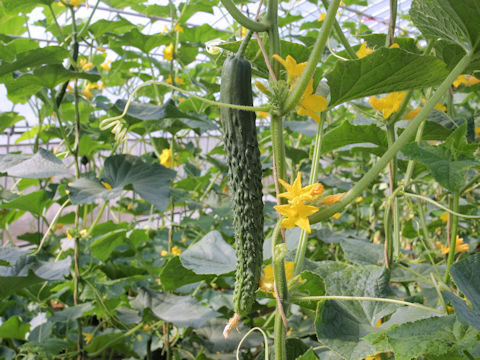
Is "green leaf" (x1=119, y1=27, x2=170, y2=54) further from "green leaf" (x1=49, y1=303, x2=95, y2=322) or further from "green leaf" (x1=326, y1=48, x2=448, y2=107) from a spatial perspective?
"green leaf" (x1=326, y1=48, x2=448, y2=107)

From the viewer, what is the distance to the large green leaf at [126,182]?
40.6 inches

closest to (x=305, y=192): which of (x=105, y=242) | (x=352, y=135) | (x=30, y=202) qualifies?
(x=352, y=135)

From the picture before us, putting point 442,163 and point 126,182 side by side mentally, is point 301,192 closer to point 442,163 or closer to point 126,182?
point 442,163

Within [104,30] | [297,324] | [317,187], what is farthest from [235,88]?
[104,30]

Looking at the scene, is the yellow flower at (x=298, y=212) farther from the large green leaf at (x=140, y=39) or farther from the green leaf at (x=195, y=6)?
the green leaf at (x=195, y=6)

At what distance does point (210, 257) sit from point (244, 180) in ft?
1.21

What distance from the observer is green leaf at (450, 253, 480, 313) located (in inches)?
19.3

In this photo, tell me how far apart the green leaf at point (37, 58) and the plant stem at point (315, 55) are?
0.73 m

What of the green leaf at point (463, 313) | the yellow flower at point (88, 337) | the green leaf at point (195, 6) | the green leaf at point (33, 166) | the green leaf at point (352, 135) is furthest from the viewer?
the green leaf at point (195, 6)

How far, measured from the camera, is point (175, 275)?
826mm

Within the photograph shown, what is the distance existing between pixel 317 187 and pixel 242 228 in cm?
9

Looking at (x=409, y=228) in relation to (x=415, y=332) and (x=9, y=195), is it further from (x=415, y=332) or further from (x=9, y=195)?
(x=9, y=195)

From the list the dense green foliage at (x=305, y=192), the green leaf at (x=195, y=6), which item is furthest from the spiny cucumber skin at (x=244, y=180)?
the green leaf at (x=195, y=6)

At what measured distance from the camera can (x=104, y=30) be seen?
1.44 meters
